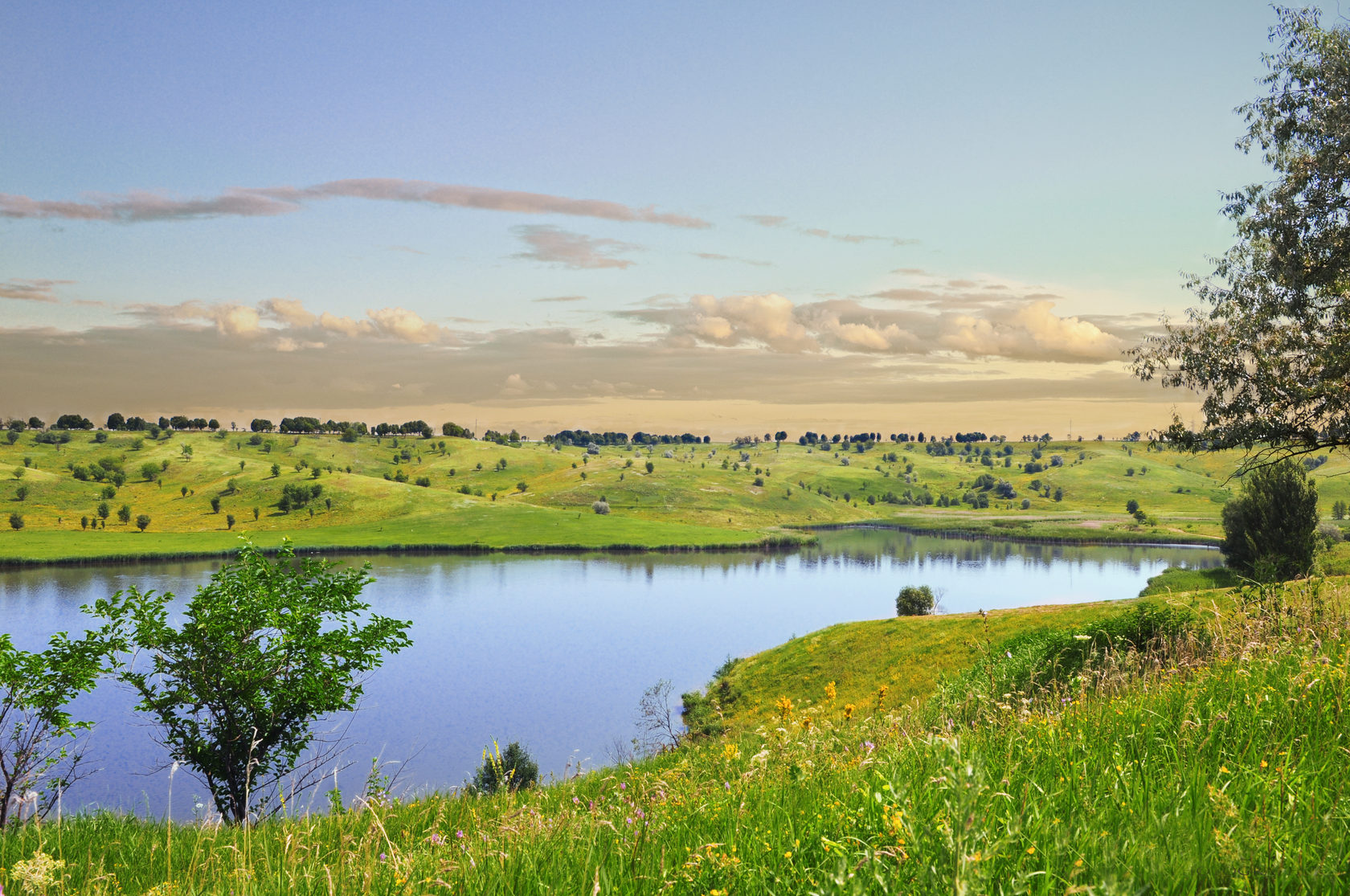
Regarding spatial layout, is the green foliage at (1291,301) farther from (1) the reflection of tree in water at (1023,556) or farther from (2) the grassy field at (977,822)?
(1) the reflection of tree in water at (1023,556)

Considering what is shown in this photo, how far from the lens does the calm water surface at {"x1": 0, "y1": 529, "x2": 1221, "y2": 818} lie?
56750 millimetres

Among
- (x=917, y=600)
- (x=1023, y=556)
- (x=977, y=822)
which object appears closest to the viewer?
(x=977, y=822)

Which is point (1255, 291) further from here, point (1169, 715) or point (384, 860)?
point (384, 860)

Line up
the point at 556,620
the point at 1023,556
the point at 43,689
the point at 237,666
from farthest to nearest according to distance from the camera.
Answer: the point at 1023,556
the point at 556,620
the point at 237,666
the point at 43,689

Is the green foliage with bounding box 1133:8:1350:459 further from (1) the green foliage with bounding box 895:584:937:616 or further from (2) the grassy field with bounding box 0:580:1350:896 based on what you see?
(1) the green foliage with bounding box 895:584:937:616

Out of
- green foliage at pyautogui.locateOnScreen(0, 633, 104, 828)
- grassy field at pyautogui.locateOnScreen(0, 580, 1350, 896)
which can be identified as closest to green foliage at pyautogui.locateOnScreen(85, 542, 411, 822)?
green foliage at pyautogui.locateOnScreen(0, 633, 104, 828)

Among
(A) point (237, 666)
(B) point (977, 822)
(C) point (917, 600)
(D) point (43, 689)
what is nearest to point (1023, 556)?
(C) point (917, 600)

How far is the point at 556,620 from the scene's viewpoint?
104938mm

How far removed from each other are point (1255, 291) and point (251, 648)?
3573 centimetres

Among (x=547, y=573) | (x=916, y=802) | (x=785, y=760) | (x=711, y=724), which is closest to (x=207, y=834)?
(x=785, y=760)

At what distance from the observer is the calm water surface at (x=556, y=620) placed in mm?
56750

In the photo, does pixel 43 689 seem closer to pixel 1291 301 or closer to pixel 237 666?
pixel 237 666

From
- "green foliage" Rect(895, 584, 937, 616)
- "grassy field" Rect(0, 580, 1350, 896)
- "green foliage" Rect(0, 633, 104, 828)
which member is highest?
"grassy field" Rect(0, 580, 1350, 896)

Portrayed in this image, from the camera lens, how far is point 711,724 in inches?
1400
